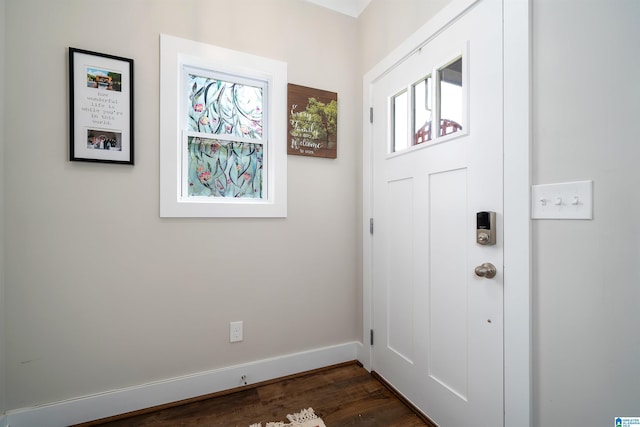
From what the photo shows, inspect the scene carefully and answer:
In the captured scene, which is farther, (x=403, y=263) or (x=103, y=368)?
(x=403, y=263)

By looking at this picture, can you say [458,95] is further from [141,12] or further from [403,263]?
[141,12]

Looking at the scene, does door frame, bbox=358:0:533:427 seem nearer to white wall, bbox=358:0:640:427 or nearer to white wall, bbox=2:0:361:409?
white wall, bbox=358:0:640:427

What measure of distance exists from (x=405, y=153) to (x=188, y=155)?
4.37 feet

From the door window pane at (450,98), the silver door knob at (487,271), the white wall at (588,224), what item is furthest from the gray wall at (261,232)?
the door window pane at (450,98)

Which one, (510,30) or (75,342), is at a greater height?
(510,30)

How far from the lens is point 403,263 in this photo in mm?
1683

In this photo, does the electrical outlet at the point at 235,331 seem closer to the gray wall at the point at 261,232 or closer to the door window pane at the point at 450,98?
the gray wall at the point at 261,232

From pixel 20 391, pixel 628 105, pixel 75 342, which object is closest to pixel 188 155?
pixel 75 342

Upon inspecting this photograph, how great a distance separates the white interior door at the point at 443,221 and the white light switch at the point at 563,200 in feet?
0.45

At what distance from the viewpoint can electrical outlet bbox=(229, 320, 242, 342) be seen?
178 centimetres

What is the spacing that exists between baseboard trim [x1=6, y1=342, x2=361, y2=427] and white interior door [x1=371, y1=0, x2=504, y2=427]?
0.45 m

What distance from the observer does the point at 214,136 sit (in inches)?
71.1

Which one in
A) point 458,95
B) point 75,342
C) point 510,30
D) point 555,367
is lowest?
point 75,342

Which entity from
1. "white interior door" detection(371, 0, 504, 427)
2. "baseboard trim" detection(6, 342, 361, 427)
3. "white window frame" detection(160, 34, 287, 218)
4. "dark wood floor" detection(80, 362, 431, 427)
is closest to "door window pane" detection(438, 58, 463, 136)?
"white interior door" detection(371, 0, 504, 427)
